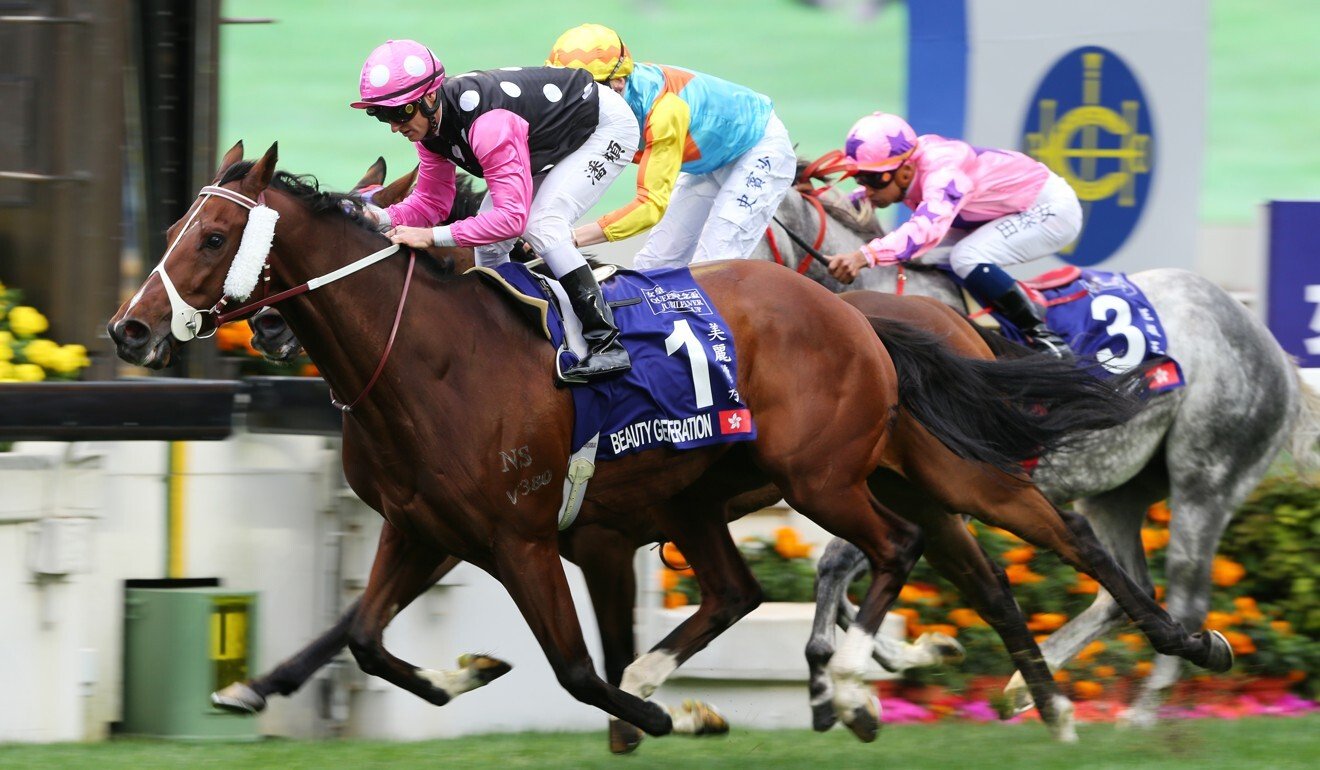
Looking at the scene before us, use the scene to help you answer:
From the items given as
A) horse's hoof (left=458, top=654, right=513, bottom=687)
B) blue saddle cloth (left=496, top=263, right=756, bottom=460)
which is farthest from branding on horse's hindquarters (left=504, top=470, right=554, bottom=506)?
horse's hoof (left=458, top=654, right=513, bottom=687)

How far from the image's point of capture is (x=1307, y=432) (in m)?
6.83

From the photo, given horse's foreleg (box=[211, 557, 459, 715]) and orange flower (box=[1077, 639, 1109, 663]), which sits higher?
horse's foreleg (box=[211, 557, 459, 715])

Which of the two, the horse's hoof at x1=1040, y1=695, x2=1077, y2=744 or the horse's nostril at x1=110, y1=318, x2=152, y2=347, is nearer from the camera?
the horse's nostril at x1=110, y1=318, x2=152, y2=347

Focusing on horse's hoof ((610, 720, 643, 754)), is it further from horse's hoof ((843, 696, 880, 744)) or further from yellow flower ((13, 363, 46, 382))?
yellow flower ((13, 363, 46, 382))

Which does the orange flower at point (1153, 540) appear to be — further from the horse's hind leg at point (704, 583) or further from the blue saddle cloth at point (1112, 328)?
the horse's hind leg at point (704, 583)

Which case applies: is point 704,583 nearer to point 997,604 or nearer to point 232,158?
point 997,604

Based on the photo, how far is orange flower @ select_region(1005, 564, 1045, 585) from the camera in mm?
6906

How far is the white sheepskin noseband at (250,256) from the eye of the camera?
444 centimetres

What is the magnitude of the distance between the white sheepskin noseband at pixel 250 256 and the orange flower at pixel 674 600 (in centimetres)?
238

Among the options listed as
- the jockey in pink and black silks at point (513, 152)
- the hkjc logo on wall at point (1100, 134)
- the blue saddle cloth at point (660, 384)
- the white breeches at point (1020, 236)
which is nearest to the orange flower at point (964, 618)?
the white breeches at point (1020, 236)

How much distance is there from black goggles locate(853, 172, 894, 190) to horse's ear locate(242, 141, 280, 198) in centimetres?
259

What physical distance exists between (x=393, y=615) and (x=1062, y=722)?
2.10 metres

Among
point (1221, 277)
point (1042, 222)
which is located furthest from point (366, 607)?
point (1221, 277)

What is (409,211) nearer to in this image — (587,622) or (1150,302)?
(587,622)
